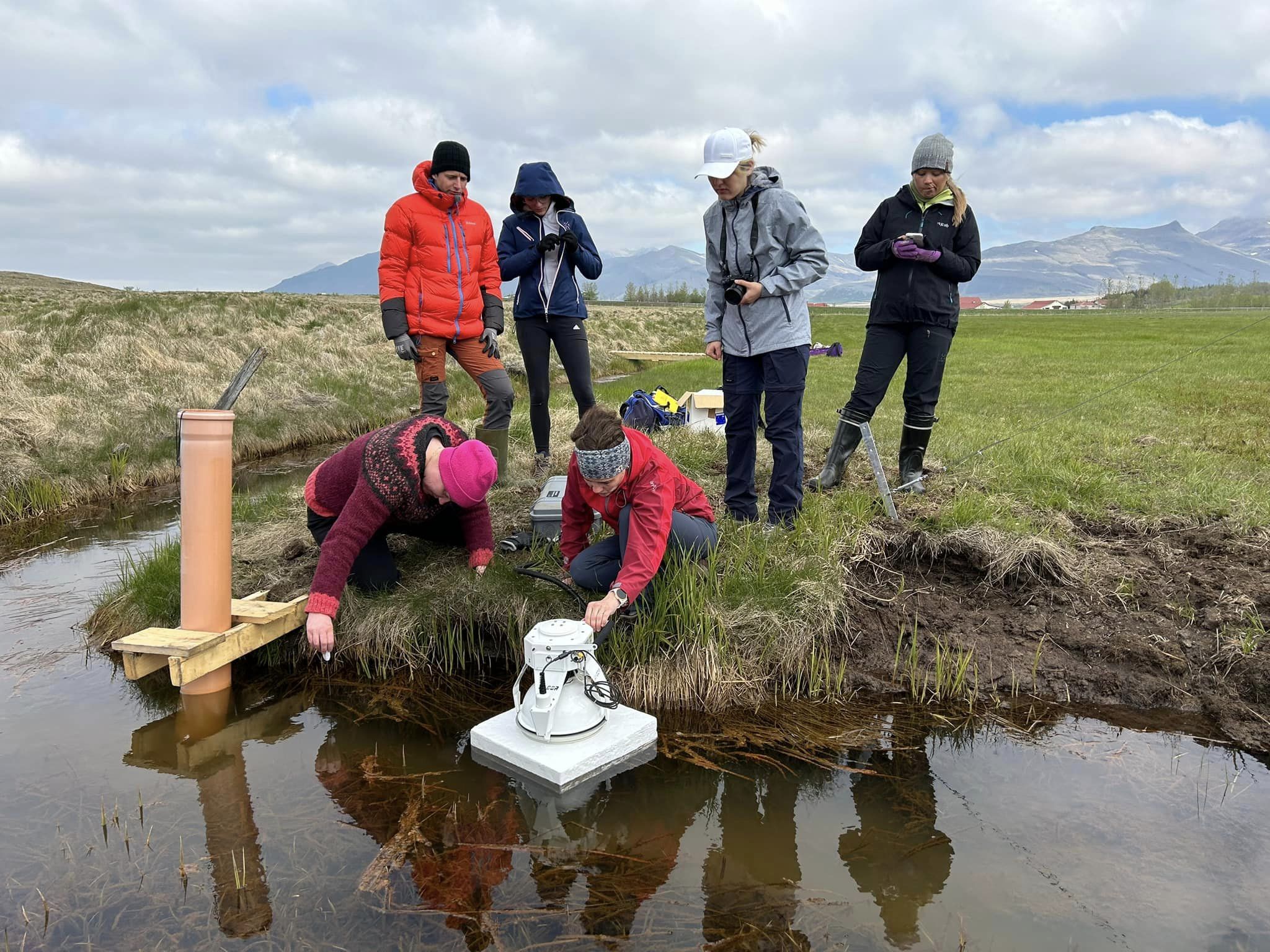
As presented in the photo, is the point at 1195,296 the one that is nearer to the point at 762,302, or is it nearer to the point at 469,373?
the point at 762,302

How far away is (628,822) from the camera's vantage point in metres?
3.07

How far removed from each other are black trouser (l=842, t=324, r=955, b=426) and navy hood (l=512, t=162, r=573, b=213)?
259 centimetres

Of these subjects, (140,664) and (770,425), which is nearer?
(140,664)

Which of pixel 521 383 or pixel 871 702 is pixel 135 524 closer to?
pixel 871 702

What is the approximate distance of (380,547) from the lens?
4.50m

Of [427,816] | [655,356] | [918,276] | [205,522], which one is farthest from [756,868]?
[655,356]

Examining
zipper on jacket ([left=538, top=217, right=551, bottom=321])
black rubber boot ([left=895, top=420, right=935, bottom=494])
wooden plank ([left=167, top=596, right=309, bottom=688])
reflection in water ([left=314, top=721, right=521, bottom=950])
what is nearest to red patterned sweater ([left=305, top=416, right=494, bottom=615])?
wooden plank ([left=167, top=596, right=309, bottom=688])

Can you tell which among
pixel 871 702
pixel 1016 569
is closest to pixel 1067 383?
pixel 1016 569

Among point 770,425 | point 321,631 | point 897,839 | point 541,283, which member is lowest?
point 897,839

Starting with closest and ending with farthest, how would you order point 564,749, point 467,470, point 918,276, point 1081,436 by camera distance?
point 564,749 < point 467,470 < point 918,276 < point 1081,436

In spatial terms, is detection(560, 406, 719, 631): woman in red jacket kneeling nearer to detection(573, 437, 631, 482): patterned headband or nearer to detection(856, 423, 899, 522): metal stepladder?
detection(573, 437, 631, 482): patterned headband

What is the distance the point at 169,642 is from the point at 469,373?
9.52 ft

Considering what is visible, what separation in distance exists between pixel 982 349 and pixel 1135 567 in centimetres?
1978

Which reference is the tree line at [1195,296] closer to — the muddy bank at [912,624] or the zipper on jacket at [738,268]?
the muddy bank at [912,624]
